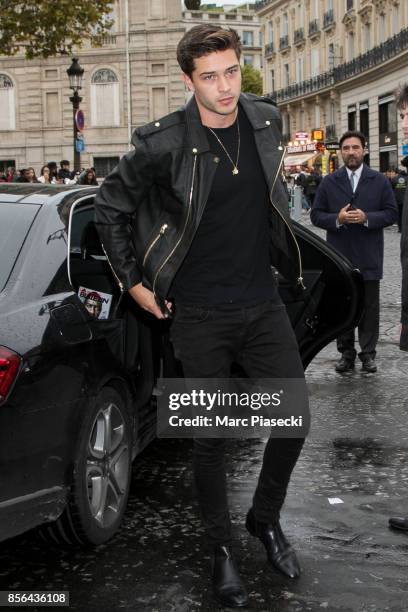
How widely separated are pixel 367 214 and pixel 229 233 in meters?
4.33

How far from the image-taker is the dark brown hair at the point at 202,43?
332 centimetres

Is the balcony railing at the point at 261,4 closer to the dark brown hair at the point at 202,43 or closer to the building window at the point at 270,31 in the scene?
the building window at the point at 270,31

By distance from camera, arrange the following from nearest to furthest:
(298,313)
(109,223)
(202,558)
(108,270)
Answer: (109,223), (202,558), (108,270), (298,313)

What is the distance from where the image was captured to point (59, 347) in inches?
138

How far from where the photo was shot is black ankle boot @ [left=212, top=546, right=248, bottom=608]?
131 inches

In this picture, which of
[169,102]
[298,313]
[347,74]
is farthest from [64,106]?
[298,313]

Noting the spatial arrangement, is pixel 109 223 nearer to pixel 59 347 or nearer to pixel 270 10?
pixel 59 347

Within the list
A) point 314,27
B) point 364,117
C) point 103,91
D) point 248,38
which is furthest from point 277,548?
point 248,38

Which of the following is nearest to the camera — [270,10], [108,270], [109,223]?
[109,223]

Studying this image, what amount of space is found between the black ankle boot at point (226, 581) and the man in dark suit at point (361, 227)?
14.1ft

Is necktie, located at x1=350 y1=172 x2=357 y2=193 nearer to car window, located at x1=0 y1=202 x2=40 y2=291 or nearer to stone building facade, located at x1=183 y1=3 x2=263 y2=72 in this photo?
car window, located at x1=0 y1=202 x2=40 y2=291

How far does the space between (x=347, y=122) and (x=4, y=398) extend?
57482mm

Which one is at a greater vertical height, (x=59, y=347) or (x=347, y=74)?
(x=347, y=74)

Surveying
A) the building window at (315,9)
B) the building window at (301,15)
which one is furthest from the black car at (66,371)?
the building window at (301,15)
